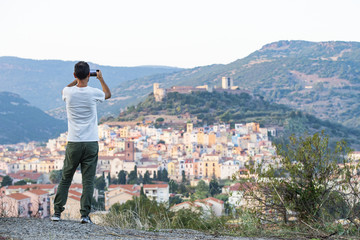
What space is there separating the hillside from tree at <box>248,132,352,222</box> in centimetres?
5098

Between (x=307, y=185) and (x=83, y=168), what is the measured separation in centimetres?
169

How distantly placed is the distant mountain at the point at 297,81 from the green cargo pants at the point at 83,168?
74.7 m

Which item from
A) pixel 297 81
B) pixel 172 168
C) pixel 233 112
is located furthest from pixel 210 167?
pixel 297 81

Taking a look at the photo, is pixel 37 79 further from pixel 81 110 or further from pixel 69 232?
pixel 69 232

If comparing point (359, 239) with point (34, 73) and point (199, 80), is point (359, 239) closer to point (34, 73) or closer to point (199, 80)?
point (199, 80)

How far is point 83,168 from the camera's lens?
337 cm

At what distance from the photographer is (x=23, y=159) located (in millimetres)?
47719

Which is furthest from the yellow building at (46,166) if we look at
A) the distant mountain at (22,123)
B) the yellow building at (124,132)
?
the distant mountain at (22,123)

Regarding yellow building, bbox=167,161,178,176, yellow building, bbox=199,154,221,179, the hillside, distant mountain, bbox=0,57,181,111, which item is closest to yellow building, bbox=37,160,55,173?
yellow building, bbox=167,161,178,176

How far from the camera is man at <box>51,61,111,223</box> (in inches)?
130

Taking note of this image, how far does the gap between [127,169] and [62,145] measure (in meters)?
15.3

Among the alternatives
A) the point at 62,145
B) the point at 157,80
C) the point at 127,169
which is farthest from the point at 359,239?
the point at 157,80

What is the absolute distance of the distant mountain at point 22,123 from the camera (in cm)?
7962

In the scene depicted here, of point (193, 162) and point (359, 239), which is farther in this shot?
point (193, 162)
